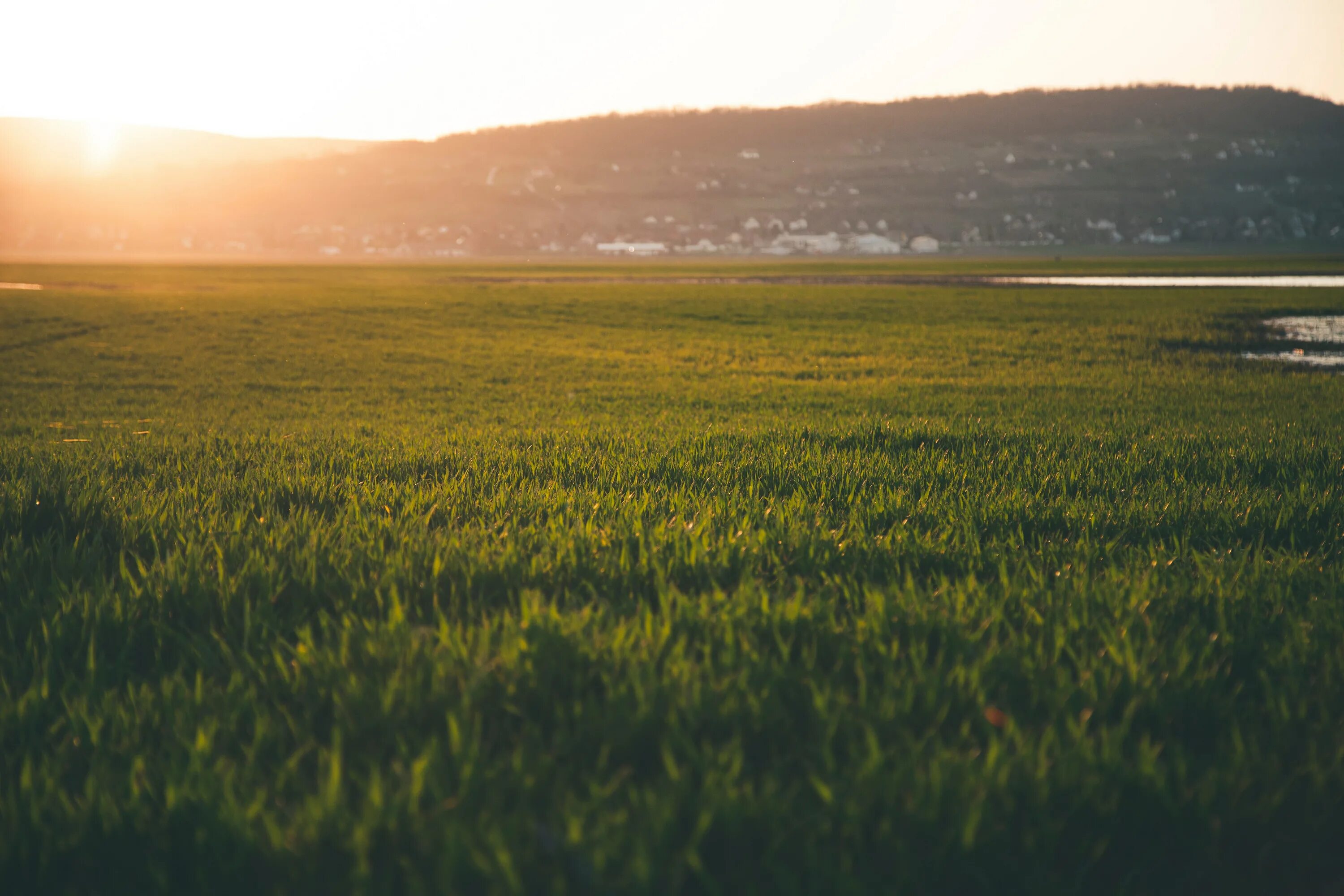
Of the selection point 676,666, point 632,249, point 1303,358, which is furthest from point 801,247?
point 676,666

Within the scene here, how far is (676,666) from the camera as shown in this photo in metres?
2.70

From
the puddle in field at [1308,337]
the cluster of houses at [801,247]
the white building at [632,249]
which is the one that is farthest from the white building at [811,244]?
the puddle in field at [1308,337]

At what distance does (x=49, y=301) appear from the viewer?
35000 mm

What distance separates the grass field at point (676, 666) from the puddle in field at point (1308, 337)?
1333 cm

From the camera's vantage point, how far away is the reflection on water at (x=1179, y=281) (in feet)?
169

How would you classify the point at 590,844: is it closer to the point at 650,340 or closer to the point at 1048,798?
the point at 1048,798

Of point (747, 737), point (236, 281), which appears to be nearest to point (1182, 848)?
point (747, 737)

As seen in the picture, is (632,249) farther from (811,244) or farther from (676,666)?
(676,666)

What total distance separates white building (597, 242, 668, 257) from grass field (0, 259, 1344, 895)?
172 m

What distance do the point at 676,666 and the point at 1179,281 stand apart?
223 feet

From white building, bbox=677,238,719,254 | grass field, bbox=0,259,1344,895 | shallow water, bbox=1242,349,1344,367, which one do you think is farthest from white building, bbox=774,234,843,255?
grass field, bbox=0,259,1344,895

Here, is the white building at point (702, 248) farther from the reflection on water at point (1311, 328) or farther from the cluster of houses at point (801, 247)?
the reflection on water at point (1311, 328)

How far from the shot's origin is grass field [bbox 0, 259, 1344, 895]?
203 centimetres

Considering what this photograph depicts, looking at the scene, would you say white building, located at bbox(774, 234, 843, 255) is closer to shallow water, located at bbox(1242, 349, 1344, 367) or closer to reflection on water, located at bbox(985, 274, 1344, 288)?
reflection on water, located at bbox(985, 274, 1344, 288)
